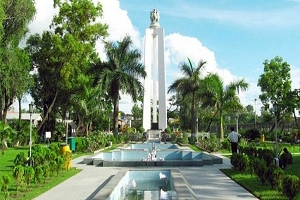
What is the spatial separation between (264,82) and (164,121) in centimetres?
1261

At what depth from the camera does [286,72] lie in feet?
155

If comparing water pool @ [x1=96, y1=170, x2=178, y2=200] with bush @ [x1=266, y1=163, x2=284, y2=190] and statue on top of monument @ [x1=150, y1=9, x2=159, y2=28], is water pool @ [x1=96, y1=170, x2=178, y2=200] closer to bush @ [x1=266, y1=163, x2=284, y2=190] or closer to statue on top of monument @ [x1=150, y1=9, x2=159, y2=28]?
bush @ [x1=266, y1=163, x2=284, y2=190]

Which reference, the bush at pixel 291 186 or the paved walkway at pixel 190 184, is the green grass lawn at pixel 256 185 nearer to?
the paved walkway at pixel 190 184

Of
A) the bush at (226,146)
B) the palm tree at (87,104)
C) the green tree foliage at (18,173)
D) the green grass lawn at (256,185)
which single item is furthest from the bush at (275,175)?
the palm tree at (87,104)

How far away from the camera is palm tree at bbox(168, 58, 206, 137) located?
3591cm

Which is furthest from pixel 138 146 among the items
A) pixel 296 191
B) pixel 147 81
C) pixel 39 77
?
pixel 296 191

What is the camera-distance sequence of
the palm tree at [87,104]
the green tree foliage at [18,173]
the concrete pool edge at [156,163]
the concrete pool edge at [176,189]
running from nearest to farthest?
the concrete pool edge at [176,189]
the green tree foliage at [18,173]
the concrete pool edge at [156,163]
the palm tree at [87,104]

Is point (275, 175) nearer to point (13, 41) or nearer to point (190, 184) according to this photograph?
point (190, 184)

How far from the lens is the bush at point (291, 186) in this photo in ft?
26.6

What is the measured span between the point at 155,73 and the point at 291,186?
40.7 m

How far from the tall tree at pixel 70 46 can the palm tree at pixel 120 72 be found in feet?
5.43

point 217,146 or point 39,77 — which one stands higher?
point 39,77

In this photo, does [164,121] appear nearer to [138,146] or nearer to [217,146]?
[138,146]

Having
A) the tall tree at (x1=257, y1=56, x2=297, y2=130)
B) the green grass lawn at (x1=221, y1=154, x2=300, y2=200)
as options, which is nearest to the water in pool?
the green grass lawn at (x1=221, y1=154, x2=300, y2=200)
